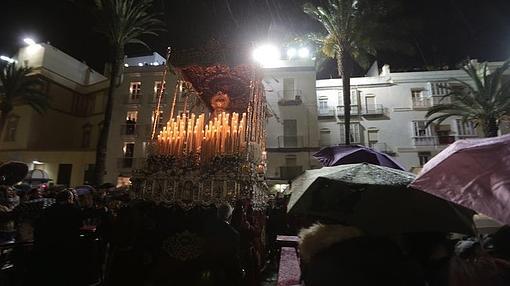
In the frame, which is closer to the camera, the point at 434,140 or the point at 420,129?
the point at 434,140

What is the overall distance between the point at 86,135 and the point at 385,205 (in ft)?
124

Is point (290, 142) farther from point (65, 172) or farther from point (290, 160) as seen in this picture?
point (65, 172)

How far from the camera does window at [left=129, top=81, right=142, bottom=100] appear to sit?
3303 centimetres

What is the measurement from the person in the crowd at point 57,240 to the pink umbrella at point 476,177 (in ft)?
15.5

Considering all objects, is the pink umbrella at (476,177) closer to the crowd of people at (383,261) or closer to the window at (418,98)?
the crowd of people at (383,261)

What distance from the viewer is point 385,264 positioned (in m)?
2.40

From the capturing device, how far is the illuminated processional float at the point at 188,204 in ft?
15.9

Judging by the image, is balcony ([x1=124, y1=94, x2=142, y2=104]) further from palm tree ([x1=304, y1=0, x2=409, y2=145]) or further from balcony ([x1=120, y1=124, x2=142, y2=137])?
palm tree ([x1=304, y1=0, x2=409, y2=145])

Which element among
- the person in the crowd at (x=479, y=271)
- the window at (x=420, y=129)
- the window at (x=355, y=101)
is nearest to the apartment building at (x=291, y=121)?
the window at (x=355, y=101)

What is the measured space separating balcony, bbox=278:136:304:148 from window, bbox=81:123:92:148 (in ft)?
68.3

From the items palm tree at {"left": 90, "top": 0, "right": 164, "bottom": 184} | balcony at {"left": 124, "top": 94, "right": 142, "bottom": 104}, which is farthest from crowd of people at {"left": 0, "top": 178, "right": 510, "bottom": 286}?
balcony at {"left": 124, "top": 94, "right": 142, "bottom": 104}

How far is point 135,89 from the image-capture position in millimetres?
33219

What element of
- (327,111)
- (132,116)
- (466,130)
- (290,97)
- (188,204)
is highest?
(290,97)

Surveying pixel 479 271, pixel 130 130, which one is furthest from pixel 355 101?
pixel 479 271
